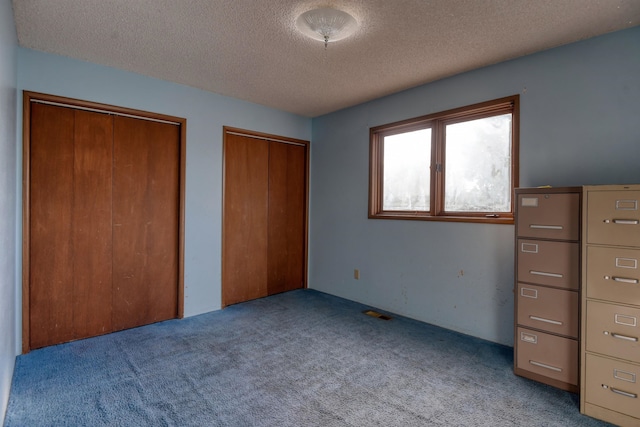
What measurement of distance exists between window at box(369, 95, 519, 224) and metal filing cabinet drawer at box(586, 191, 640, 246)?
0.81 metres

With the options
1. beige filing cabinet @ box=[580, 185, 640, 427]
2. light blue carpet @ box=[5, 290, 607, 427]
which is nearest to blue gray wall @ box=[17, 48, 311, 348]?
light blue carpet @ box=[5, 290, 607, 427]

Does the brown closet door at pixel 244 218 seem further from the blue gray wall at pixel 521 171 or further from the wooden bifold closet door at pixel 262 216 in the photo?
the blue gray wall at pixel 521 171

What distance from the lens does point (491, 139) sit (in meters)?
3.00

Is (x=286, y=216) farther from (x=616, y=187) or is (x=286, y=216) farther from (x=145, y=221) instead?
(x=616, y=187)

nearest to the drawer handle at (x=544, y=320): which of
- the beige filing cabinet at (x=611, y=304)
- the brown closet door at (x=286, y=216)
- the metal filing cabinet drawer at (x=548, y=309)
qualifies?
the metal filing cabinet drawer at (x=548, y=309)

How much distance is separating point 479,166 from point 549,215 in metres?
0.99

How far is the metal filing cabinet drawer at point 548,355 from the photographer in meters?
2.12

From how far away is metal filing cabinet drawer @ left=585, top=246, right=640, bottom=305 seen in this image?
1833 mm

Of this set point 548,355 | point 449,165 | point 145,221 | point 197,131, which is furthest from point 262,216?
point 548,355

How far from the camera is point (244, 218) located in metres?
4.09

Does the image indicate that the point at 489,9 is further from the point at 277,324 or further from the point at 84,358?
the point at 84,358

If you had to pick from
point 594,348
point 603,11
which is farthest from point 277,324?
point 603,11

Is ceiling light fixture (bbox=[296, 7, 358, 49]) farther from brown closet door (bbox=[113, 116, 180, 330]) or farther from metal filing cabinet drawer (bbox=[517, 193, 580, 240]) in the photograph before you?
brown closet door (bbox=[113, 116, 180, 330])

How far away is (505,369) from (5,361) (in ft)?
10.7
